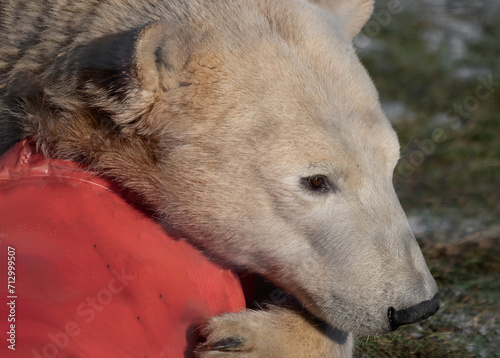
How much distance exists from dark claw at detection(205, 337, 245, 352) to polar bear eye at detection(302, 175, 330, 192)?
0.60m

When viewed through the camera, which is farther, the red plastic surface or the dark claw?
the dark claw

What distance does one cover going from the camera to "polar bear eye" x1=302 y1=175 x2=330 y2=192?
256 centimetres

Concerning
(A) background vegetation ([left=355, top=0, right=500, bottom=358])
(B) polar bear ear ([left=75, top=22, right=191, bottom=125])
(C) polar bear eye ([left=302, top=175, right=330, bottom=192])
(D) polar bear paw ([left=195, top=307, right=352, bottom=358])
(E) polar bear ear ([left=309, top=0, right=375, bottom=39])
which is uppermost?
(B) polar bear ear ([left=75, top=22, right=191, bottom=125])

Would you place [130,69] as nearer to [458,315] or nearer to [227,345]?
[227,345]

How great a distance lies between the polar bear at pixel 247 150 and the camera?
254 cm

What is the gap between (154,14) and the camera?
271 centimetres

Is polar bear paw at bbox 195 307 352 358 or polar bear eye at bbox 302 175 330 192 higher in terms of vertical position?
polar bear eye at bbox 302 175 330 192

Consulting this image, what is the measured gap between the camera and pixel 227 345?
2451 millimetres

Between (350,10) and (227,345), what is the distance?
174 centimetres

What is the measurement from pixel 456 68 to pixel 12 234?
6550mm

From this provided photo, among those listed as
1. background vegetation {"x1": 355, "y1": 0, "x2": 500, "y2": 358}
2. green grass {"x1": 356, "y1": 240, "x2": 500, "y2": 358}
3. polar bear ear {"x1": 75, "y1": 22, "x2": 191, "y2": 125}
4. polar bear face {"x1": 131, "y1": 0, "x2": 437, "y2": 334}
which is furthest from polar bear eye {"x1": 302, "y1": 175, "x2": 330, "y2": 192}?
background vegetation {"x1": 355, "y1": 0, "x2": 500, "y2": 358}

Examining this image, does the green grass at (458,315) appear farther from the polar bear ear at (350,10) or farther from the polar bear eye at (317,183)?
the polar bear ear at (350,10)

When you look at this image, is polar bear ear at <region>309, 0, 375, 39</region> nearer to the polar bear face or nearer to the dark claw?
the polar bear face

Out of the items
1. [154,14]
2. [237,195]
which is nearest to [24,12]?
[154,14]
